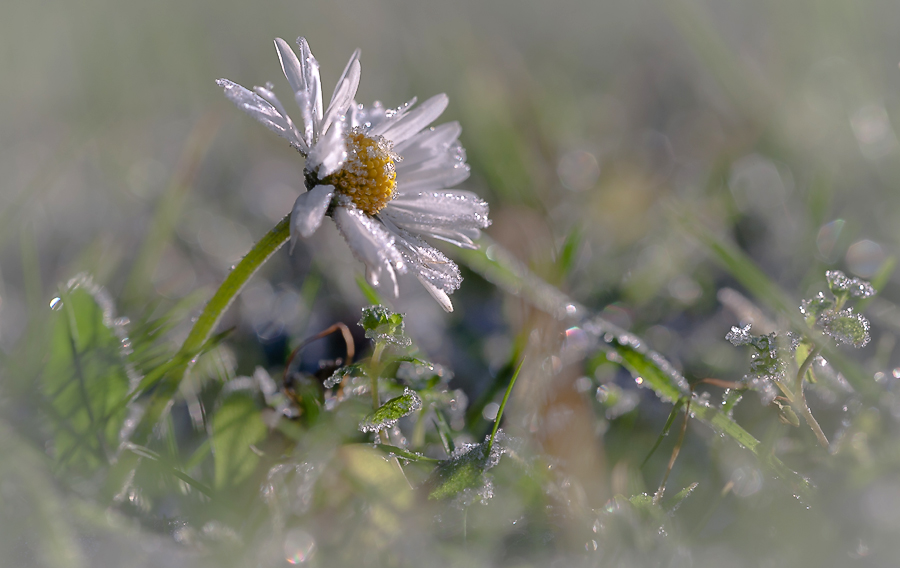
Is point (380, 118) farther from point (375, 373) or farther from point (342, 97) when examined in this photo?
point (375, 373)

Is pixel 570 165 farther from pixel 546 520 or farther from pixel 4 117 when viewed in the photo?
pixel 4 117

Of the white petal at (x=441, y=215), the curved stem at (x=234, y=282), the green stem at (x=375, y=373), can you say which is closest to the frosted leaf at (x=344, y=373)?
the green stem at (x=375, y=373)

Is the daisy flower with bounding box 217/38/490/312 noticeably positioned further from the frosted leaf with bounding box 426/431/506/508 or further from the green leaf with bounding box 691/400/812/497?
the green leaf with bounding box 691/400/812/497

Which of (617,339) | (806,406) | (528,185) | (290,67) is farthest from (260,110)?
(528,185)

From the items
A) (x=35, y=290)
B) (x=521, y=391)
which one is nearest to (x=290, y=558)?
(x=521, y=391)

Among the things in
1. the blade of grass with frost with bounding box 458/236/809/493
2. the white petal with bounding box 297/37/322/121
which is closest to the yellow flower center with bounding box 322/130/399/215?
A: the white petal with bounding box 297/37/322/121

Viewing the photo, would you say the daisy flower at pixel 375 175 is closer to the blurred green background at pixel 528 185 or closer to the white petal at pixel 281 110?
the white petal at pixel 281 110
